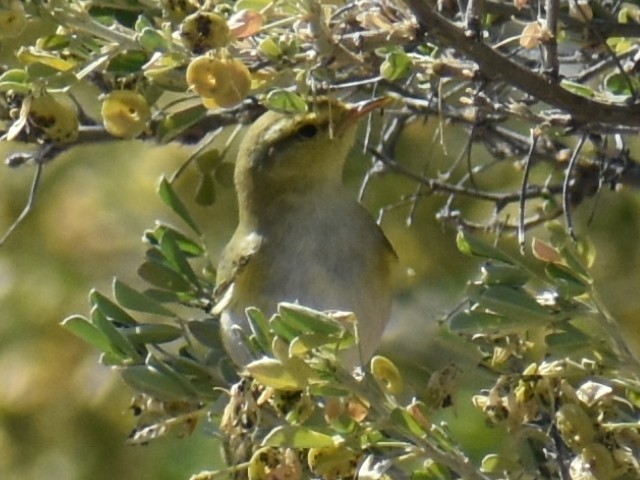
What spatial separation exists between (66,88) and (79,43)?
0.06 m

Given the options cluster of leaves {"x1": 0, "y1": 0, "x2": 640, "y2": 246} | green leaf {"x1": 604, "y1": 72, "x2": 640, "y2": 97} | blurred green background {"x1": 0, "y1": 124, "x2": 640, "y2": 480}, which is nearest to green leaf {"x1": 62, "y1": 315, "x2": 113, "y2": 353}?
cluster of leaves {"x1": 0, "y1": 0, "x2": 640, "y2": 246}

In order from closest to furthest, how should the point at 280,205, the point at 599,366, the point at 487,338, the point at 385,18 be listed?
1. the point at 385,18
2. the point at 599,366
3. the point at 487,338
4. the point at 280,205

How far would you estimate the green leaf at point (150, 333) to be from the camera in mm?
1922

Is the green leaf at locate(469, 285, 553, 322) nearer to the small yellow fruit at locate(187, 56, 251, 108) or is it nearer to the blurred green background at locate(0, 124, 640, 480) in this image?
the small yellow fruit at locate(187, 56, 251, 108)

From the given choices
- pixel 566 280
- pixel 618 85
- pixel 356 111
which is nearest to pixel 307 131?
pixel 356 111

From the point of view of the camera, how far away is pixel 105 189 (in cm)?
377

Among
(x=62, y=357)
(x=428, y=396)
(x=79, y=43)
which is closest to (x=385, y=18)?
(x=79, y=43)

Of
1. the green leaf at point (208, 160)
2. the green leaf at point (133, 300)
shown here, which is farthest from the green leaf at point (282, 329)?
the green leaf at point (208, 160)

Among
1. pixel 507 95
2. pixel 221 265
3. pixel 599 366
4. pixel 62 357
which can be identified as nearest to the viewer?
pixel 599 366

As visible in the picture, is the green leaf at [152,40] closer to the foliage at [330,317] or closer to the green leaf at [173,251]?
the foliage at [330,317]

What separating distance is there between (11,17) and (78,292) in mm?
2359

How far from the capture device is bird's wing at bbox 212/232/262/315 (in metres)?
2.28

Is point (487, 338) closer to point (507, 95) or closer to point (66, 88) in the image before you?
point (507, 95)

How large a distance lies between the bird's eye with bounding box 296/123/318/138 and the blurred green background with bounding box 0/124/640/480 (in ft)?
2.53
